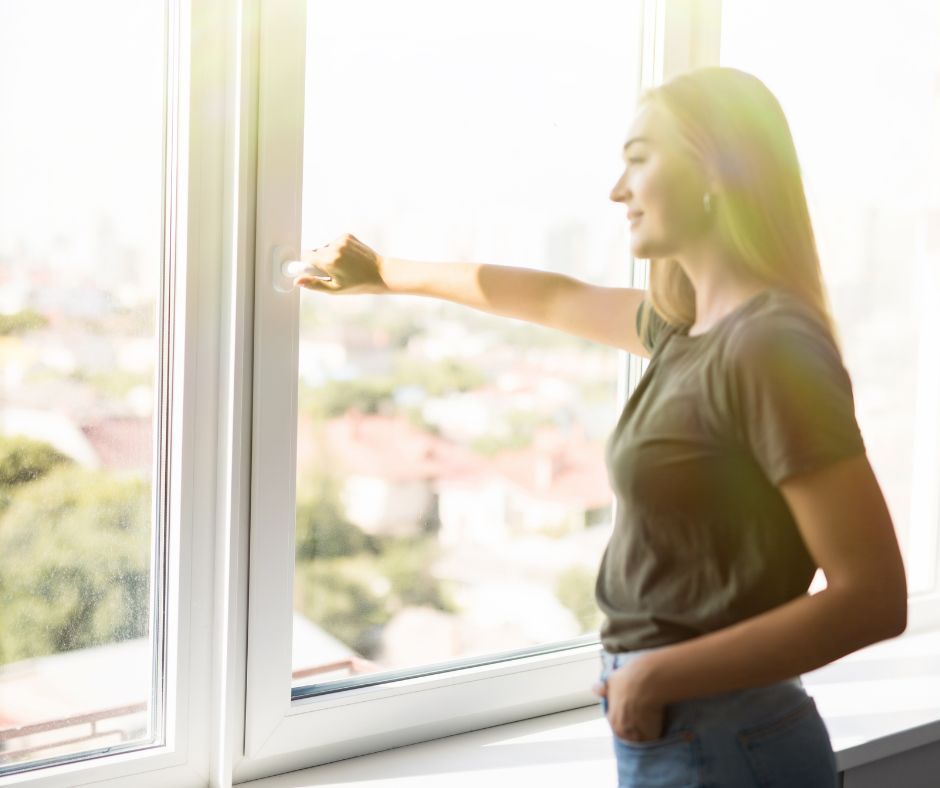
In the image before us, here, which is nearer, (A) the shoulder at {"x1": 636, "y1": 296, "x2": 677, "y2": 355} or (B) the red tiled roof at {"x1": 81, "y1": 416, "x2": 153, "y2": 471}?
(A) the shoulder at {"x1": 636, "y1": 296, "x2": 677, "y2": 355}

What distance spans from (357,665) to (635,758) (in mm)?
576

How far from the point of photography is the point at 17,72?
1.18 metres

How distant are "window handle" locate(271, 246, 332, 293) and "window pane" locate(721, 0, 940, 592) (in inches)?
36.1

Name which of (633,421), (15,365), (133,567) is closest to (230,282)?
(15,365)

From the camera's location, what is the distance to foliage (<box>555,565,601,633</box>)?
1711 mm

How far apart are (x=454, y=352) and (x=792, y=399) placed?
2.36ft

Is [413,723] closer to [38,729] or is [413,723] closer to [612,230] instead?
[38,729]

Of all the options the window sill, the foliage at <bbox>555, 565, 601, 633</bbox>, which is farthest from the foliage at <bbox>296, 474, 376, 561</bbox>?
the foliage at <bbox>555, 565, 601, 633</bbox>

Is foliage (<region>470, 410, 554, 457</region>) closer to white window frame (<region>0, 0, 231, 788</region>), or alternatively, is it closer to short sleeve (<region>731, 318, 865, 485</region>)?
white window frame (<region>0, 0, 231, 788</region>)

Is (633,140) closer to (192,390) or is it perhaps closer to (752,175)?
(752,175)

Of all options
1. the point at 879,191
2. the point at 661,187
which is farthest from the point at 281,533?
the point at 879,191

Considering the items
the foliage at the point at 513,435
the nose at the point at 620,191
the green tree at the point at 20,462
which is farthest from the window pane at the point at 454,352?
the nose at the point at 620,191

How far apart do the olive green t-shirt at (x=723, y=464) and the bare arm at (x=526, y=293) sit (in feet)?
1.04

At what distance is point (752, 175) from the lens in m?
0.98
